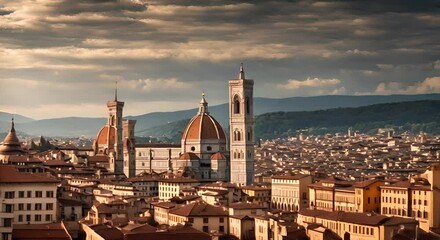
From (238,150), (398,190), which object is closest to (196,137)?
(238,150)

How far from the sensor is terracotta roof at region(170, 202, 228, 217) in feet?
232

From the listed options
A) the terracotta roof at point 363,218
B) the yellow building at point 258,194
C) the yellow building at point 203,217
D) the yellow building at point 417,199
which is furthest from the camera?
the yellow building at point 258,194

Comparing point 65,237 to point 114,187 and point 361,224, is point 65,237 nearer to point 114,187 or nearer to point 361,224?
point 361,224

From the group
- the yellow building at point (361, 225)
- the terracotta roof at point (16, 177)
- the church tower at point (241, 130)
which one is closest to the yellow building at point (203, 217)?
the yellow building at point (361, 225)

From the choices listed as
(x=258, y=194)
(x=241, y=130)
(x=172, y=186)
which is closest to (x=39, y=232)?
(x=172, y=186)

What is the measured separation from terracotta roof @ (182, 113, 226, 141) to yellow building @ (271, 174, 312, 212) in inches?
1157

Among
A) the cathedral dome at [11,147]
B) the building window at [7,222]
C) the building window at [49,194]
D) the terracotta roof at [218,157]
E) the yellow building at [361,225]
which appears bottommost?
the yellow building at [361,225]

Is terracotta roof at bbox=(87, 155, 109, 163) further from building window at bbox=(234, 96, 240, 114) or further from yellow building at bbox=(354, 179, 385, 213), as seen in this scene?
yellow building at bbox=(354, 179, 385, 213)

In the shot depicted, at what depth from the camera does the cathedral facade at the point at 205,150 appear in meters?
119

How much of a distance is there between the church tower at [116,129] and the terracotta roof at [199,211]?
52149 mm

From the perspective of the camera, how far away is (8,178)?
193 feet

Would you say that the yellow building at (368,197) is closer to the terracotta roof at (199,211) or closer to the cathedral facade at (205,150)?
the terracotta roof at (199,211)

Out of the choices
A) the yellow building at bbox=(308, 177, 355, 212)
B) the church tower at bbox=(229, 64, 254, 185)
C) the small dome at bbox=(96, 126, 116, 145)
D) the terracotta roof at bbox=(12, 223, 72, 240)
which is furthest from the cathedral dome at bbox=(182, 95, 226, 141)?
the terracotta roof at bbox=(12, 223, 72, 240)

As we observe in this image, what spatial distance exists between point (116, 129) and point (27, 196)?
76034 millimetres
